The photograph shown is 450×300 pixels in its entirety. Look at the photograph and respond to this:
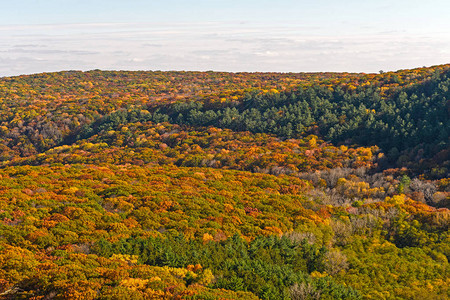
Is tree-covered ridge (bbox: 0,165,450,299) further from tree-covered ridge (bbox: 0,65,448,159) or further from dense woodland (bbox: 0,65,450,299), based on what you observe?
tree-covered ridge (bbox: 0,65,448,159)

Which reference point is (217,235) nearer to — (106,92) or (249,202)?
(249,202)

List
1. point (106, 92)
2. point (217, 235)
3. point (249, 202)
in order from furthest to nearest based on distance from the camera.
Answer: point (106, 92) < point (249, 202) < point (217, 235)

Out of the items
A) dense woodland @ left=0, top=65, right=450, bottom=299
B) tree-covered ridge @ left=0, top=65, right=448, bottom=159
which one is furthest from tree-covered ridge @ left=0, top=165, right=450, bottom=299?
tree-covered ridge @ left=0, top=65, right=448, bottom=159

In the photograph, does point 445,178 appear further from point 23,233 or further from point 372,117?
point 23,233

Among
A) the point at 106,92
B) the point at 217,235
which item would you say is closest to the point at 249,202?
the point at 217,235

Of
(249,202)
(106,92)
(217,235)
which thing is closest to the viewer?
(217,235)

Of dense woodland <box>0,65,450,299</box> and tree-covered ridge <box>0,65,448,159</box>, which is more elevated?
tree-covered ridge <box>0,65,448,159</box>

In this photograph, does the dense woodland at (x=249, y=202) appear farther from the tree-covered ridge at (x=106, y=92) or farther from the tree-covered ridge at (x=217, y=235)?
the tree-covered ridge at (x=106, y=92)

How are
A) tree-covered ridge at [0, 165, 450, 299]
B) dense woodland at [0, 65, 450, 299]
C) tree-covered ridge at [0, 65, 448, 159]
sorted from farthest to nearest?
tree-covered ridge at [0, 65, 448, 159] → tree-covered ridge at [0, 165, 450, 299] → dense woodland at [0, 65, 450, 299]

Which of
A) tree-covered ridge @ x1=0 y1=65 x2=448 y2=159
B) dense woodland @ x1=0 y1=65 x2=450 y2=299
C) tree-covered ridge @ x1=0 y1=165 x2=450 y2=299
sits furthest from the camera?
tree-covered ridge @ x1=0 y1=65 x2=448 y2=159
